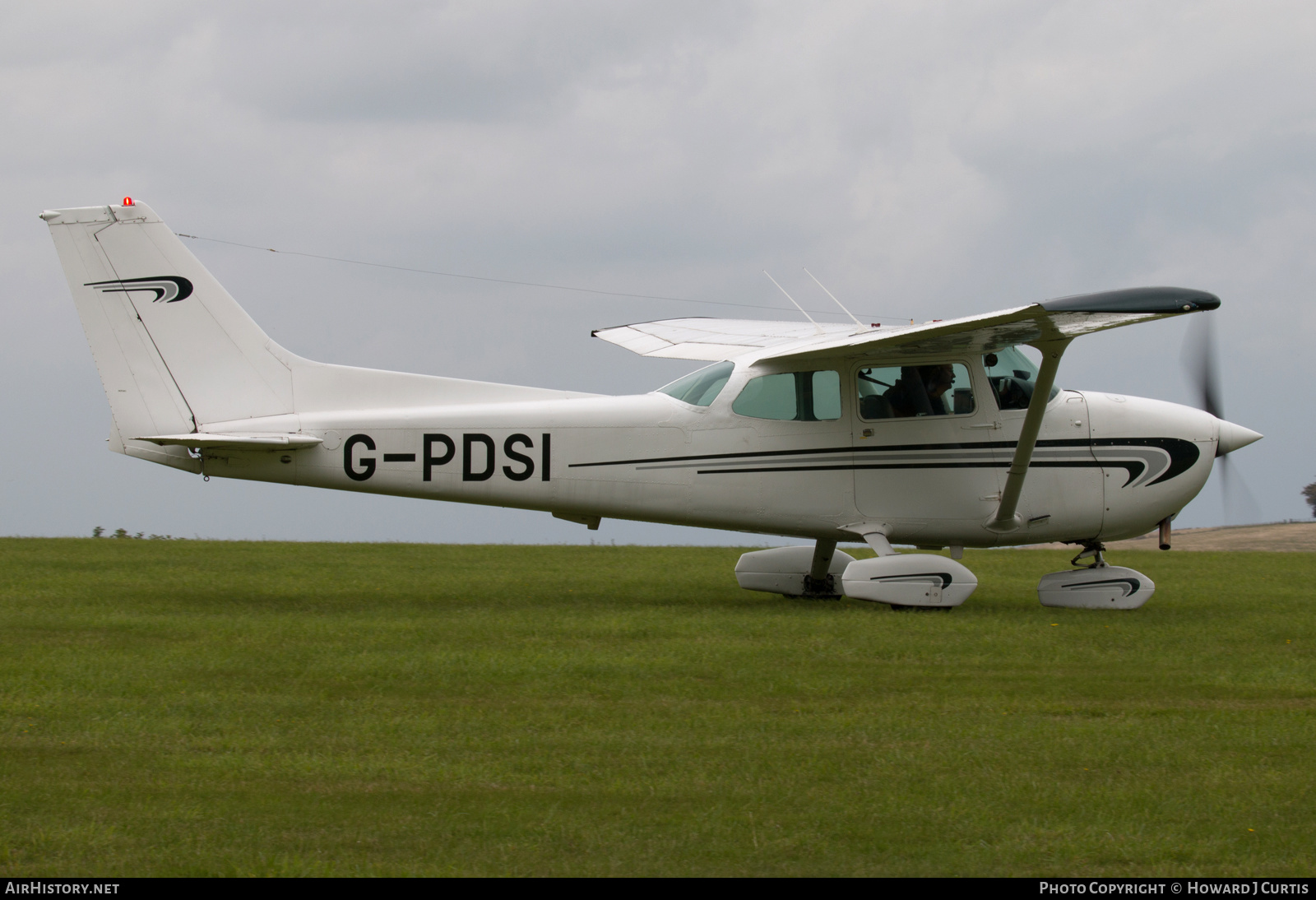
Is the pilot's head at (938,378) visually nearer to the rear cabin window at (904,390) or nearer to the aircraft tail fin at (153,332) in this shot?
the rear cabin window at (904,390)

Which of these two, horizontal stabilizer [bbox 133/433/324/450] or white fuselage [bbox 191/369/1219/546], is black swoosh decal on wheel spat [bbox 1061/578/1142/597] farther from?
horizontal stabilizer [bbox 133/433/324/450]

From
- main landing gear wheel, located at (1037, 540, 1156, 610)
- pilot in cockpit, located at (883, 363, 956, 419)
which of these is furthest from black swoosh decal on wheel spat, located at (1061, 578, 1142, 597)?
pilot in cockpit, located at (883, 363, 956, 419)

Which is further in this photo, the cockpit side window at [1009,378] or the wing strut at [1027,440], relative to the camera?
the cockpit side window at [1009,378]

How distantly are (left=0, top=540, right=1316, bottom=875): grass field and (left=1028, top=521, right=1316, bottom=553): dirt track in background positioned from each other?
958 centimetres

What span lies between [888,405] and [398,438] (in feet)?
15.6

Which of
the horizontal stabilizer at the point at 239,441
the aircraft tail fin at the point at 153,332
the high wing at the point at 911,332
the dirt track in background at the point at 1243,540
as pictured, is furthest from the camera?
the dirt track in background at the point at 1243,540

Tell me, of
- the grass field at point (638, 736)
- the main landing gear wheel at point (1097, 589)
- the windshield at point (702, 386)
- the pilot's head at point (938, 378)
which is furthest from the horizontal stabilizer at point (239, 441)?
the main landing gear wheel at point (1097, 589)

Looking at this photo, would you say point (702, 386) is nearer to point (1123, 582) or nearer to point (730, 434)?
point (730, 434)

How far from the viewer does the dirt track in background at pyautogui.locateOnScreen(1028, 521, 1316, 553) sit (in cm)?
2066

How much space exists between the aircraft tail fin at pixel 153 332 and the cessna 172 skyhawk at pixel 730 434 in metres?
0.02

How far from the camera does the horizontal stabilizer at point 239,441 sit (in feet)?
36.2

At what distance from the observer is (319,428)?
1141cm
